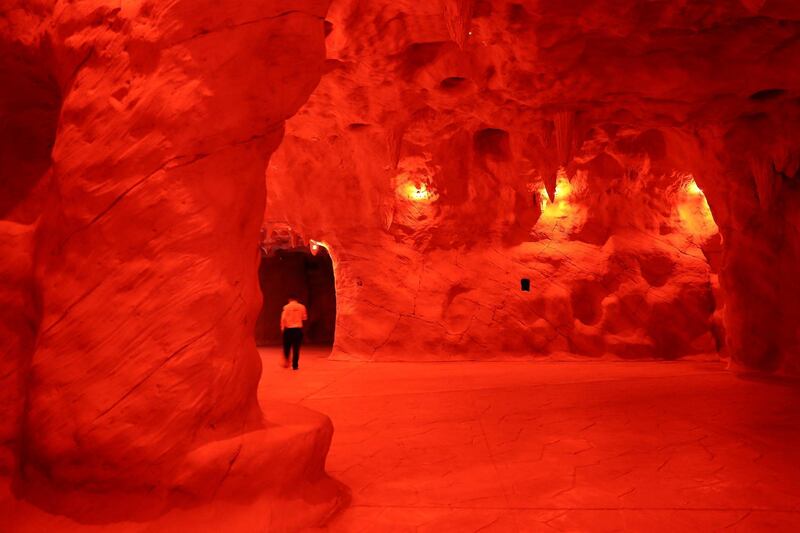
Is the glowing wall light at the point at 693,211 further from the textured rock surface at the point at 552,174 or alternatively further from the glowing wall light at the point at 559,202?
the glowing wall light at the point at 559,202

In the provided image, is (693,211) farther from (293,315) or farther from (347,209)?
(293,315)

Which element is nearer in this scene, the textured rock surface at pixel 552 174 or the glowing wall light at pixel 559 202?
the textured rock surface at pixel 552 174

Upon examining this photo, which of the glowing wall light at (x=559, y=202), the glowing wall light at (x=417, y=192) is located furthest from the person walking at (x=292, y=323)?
the glowing wall light at (x=559, y=202)

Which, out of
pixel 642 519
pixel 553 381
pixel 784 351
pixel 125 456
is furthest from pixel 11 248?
pixel 784 351

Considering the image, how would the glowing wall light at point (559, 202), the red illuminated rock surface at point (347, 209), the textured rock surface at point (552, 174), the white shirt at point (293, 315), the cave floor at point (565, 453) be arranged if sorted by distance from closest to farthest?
the red illuminated rock surface at point (347, 209) < the cave floor at point (565, 453) < the textured rock surface at point (552, 174) < the white shirt at point (293, 315) < the glowing wall light at point (559, 202)

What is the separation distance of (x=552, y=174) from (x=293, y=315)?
5119mm

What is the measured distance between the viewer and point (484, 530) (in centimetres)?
298

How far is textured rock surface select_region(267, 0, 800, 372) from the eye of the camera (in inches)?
276

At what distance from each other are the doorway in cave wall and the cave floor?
10665mm

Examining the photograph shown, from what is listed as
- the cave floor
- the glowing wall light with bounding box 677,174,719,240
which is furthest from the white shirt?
the glowing wall light with bounding box 677,174,719,240

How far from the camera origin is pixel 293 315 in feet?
31.8

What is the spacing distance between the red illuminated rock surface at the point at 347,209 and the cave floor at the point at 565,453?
19 centimetres

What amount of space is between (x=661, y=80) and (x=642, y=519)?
20.6ft

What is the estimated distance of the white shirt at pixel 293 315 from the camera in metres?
9.62
